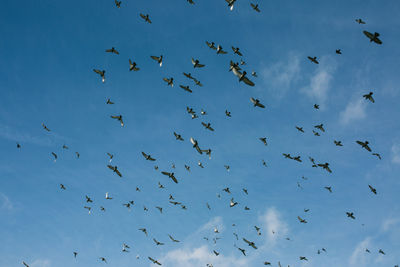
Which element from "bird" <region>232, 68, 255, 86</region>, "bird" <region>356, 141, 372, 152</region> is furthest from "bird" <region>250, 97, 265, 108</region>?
"bird" <region>356, 141, 372, 152</region>

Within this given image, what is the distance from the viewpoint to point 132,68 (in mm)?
45438

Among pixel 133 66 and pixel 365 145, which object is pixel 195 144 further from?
pixel 365 145

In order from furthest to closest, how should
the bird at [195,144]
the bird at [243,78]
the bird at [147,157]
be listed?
the bird at [147,157]
the bird at [195,144]
the bird at [243,78]

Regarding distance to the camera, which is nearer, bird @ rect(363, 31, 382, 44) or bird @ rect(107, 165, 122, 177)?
bird @ rect(363, 31, 382, 44)

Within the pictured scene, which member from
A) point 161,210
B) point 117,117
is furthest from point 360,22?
point 161,210

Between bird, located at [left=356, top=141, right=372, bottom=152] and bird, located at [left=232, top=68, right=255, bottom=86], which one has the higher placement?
bird, located at [left=356, top=141, right=372, bottom=152]

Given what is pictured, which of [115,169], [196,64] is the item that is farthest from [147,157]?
[196,64]

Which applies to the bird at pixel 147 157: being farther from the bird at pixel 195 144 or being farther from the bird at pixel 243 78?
the bird at pixel 243 78

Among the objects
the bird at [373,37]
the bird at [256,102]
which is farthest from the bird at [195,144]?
the bird at [373,37]

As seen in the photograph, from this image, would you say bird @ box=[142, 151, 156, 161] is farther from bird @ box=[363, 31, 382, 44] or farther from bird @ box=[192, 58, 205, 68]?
bird @ box=[363, 31, 382, 44]

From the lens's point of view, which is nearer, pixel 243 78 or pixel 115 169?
pixel 243 78

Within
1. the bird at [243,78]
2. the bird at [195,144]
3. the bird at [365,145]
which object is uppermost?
the bird at [365,145]

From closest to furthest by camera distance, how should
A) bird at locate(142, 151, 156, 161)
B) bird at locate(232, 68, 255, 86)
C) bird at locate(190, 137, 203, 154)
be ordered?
bird at locate(232, 68, 255, 86), bird at locate(190, 137, 203, 154), bird at locate(142, 151, 156, 161)

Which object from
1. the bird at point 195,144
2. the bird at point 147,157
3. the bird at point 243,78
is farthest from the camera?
the bird at point 147,157
